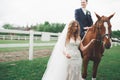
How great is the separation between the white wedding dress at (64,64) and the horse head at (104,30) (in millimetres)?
661

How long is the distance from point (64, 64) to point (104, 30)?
1.48 m

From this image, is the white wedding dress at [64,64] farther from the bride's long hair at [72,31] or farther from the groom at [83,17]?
the groom at [83,17]

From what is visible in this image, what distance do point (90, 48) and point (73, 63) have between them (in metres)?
1.14

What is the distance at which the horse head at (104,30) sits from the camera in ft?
19.9

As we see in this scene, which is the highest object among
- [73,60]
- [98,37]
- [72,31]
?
[72,31]

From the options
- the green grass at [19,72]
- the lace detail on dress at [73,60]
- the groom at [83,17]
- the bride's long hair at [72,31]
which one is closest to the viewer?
the bride's long hair at [72,31]

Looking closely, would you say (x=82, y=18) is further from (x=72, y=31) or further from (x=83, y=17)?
(x=72, y=31)

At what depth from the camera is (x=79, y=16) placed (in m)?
7.57

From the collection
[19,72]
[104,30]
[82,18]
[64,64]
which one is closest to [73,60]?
[64,64]

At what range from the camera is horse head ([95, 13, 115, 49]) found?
6.07m

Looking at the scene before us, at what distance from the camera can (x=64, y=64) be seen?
6930 mm

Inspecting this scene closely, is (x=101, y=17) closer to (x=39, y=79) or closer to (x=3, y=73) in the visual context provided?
(x=39, y=79)

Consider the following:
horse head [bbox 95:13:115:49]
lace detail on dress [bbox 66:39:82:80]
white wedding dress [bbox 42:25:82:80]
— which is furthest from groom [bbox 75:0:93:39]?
lace detail on dress [bbox 66:39:82:80]

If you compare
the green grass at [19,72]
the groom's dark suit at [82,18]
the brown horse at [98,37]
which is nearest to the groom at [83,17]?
the groom's dark suit at [82,18]
